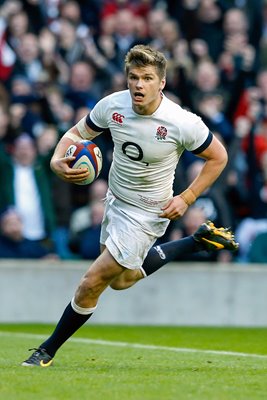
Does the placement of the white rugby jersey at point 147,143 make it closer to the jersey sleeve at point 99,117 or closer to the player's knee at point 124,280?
the jersey sleeve at point 99,117

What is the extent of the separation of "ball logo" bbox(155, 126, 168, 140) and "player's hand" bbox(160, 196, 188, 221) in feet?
1.49

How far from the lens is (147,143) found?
8859 mm

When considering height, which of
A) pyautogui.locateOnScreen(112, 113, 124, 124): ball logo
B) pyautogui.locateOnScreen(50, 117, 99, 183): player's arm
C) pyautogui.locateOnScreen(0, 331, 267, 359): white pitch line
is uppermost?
pyautogui.locateOnScreen(112, 113, 124, 124): ball logo

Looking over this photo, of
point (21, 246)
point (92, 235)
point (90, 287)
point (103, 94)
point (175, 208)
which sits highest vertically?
point (175, 208)

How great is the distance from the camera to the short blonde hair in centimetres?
862

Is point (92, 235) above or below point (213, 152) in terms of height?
below

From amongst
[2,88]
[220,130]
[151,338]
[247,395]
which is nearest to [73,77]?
[2,88]

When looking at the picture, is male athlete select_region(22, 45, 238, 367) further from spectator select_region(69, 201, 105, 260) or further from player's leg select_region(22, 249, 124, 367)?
spectator select_region(69, 201, 105, 260)

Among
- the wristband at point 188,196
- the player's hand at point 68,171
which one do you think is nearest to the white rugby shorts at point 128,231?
the wristband at point 188,196

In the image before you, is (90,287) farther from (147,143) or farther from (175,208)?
(147,143)

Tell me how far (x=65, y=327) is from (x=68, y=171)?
1.13 m

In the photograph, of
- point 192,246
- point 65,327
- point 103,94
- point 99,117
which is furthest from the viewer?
point 103,94

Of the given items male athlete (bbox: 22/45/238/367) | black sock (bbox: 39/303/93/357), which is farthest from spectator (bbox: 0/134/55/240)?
black sock (bbox: 39/303/93/357)

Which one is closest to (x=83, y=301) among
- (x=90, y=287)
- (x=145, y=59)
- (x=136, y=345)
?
(x=90, y=287)
